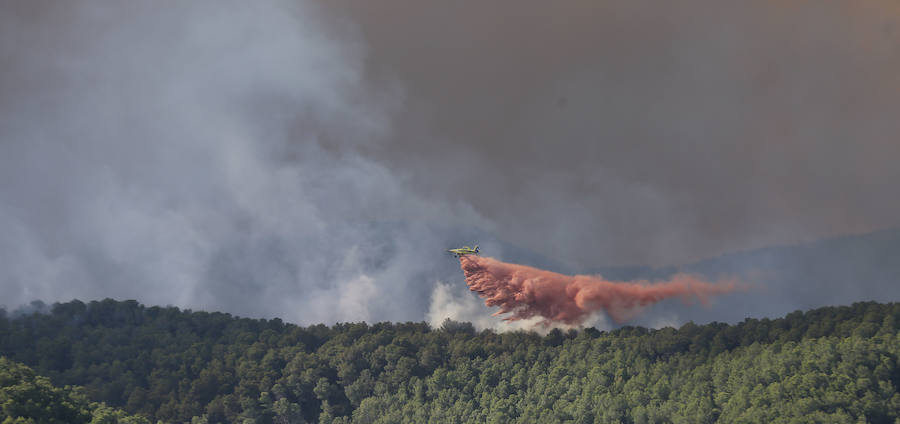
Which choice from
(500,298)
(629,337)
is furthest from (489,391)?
(500,298)

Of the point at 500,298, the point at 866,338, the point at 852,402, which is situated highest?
the point at 500,298

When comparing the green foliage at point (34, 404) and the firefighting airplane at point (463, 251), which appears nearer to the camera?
the green foliage at point (34, 404)

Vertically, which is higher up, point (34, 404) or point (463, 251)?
point (463, 251)

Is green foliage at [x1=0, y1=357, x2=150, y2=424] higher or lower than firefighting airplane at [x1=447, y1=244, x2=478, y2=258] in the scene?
lower

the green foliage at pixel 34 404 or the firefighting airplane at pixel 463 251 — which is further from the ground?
the firefighting airplane at pixel 463 251

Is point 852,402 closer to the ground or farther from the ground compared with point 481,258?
closer to the ground

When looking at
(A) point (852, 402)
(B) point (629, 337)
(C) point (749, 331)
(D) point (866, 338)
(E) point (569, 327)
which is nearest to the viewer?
(A) point (852, 402)

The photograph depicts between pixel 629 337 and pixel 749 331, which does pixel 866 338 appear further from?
pixel 629 337

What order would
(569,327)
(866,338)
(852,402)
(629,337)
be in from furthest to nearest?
1. (569,327)
2. (629,337)
3. (866,338)
4. (852,402)

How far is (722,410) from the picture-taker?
15712cm

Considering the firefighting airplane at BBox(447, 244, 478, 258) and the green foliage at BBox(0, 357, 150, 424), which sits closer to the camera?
the green foliage at BBox(0, 357, 150, 424)

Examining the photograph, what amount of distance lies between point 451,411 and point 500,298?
44.5 metres

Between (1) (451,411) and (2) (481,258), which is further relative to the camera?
(1) (451,411)

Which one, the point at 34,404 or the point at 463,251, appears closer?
the point at 34,404
